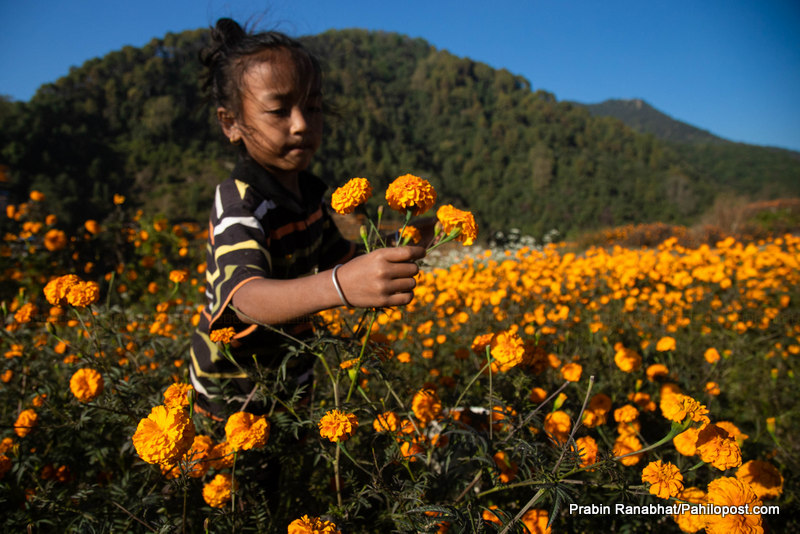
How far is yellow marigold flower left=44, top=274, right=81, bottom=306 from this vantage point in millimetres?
1069

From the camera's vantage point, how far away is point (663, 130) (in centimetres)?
7088

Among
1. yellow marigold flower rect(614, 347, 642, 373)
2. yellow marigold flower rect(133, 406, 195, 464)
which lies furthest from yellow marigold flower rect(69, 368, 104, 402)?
yellow marigold flower rect(614, 347, 642, 373)

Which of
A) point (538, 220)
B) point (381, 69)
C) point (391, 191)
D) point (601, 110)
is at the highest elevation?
point (601, 110)

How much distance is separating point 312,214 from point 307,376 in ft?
2.16

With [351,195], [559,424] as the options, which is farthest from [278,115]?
[559,424]

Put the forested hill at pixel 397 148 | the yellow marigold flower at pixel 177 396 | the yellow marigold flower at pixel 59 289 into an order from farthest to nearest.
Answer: the forested hill at pixel 397 148, the yellow marigold flower at pixel 59 289, the yellow marigold flower at pixel 177 396

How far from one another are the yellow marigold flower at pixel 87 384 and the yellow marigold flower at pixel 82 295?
0.61ft

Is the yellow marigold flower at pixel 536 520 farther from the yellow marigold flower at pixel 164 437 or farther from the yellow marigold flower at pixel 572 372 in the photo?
the yellow marigold flower at pixel 164 437

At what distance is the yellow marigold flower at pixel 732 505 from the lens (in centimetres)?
75

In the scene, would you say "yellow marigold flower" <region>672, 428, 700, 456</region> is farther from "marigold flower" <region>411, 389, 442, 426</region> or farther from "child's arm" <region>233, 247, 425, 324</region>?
"child's arm" <region>233, 247, 425, 324</region>

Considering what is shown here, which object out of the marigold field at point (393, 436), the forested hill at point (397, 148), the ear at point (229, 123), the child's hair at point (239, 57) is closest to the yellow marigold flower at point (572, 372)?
the marigold field at point (393, 436)

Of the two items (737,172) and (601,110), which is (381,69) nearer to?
(737,172)

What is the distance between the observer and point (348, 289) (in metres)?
0.69

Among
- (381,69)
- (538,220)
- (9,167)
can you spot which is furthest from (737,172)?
(9,167)
